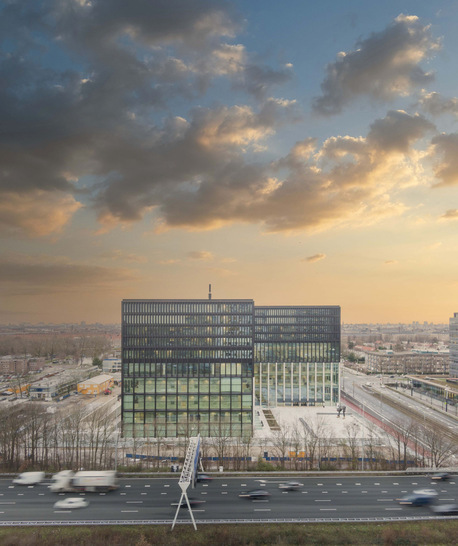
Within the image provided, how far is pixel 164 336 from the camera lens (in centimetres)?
8456

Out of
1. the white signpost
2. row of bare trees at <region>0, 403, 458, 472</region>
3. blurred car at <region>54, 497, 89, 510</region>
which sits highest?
the white signpost

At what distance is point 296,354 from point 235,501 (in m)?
72.1

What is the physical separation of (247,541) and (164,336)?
49838 mm

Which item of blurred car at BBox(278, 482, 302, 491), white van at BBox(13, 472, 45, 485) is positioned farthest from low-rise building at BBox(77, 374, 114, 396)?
blurred car at BBox(278, 482, 302, 491)

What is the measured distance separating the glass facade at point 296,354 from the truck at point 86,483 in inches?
2735

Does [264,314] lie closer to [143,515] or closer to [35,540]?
[143,515]

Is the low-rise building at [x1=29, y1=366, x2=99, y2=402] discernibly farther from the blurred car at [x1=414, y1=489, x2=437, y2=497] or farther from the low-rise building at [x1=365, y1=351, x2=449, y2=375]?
the low-rise building at [x1=365, y1=351, x2=449, y2=375]

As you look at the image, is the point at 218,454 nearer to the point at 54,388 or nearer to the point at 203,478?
the point at 203,478

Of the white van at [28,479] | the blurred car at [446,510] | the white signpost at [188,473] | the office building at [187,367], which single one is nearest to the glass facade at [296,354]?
the office building at [187,367]

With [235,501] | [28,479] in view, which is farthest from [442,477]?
[28,479]

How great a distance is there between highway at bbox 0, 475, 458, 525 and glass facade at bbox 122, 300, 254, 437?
28686 mm

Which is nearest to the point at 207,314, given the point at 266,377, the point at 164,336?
the point at 164,336

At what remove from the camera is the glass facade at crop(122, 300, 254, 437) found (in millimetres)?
83188

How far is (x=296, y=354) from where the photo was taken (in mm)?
116688
